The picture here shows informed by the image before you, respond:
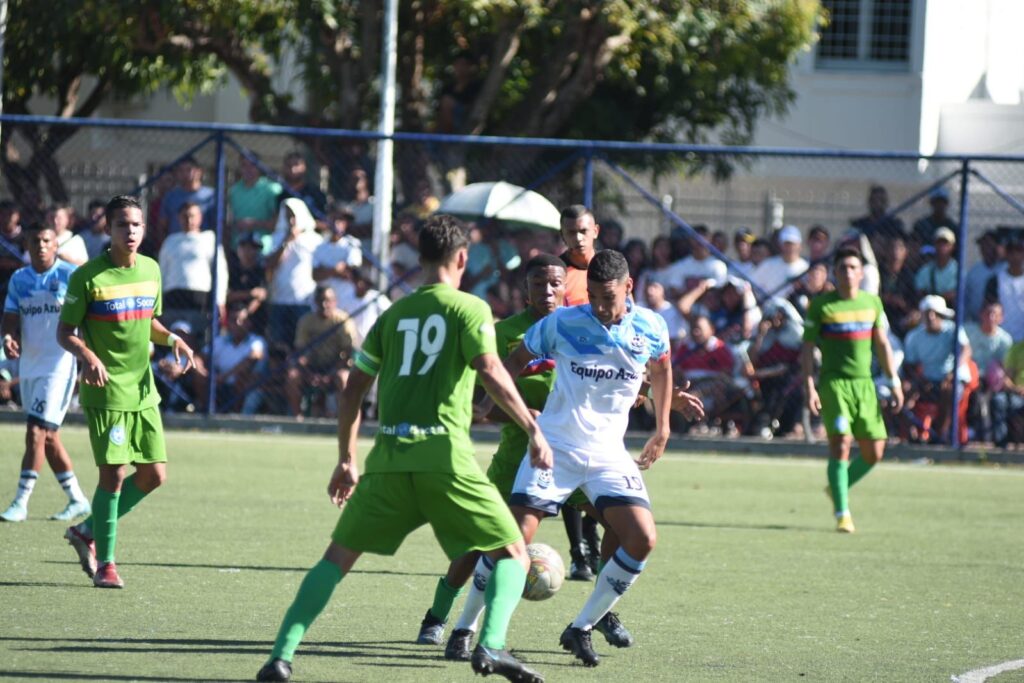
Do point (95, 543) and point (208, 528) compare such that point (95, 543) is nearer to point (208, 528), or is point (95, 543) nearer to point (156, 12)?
point (208, 528)

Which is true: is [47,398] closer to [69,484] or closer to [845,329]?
[69,484]

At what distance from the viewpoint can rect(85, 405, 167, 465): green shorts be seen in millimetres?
8500

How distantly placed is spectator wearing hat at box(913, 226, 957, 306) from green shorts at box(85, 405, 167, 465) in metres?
9.75

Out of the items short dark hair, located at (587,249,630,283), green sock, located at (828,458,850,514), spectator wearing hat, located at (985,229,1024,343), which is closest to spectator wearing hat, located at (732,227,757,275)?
spectator wearing hat, located at (985,229,1024,343)

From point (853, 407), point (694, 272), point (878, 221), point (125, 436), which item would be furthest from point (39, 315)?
point (878, 221)

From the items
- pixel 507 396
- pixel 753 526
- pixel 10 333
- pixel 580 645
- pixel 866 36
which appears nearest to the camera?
pixel 507 396

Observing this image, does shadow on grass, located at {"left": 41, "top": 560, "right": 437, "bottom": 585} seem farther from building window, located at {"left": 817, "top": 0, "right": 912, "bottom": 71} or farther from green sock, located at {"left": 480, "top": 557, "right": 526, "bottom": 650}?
building window, located at {"left": 817, "top": 0, "right": 912, "bottom": 71}

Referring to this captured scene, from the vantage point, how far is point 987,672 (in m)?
6.99

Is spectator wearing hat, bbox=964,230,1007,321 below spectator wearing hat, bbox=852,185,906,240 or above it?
below

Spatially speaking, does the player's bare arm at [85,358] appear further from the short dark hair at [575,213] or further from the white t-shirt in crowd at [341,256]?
the white t-shirt in crowd at [341,256]

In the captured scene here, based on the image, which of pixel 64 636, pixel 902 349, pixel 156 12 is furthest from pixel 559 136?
pixel 64 636

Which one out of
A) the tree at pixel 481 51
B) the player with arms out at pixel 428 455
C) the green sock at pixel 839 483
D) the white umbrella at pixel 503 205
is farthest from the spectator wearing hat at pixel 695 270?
the player with arms out at pixel 428 455

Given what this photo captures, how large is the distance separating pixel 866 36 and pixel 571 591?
22.7 metres

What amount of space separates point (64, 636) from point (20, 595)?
3.53 feet
